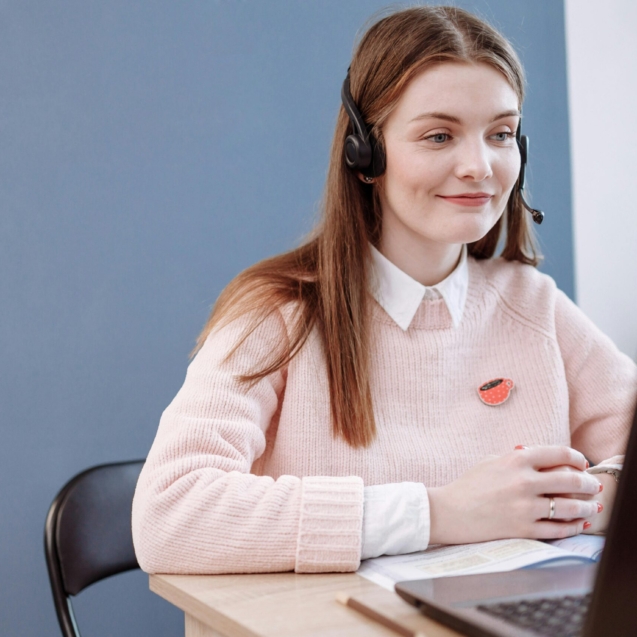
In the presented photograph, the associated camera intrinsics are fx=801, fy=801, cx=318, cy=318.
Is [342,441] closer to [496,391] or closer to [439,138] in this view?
[496,391]

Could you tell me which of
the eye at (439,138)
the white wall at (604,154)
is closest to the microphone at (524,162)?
the eye at (439,138)

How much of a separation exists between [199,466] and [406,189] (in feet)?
1.84

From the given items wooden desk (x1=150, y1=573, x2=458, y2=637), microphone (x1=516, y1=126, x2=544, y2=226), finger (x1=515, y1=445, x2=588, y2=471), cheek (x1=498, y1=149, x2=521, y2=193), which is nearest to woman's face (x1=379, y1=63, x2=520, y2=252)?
cheek (x1=498, y1=149, x2=521, y2=193)

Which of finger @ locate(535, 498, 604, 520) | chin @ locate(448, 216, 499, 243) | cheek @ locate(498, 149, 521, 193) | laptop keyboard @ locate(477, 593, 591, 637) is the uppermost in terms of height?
cheek @ locate(498, 149, 521, 193)

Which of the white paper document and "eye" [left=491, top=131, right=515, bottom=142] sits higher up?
"eye" [left=491, top=131, right=515, bottom=142]

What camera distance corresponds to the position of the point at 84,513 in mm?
1344

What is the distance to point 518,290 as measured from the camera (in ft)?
4.77

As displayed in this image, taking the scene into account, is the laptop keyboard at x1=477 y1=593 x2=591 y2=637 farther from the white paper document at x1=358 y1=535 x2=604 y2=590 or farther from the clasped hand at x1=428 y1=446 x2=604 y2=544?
the clasped hand at x1=428 y1=446 x2=604 y2=544

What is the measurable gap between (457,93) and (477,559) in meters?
0.70

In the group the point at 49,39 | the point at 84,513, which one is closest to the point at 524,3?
the point at 49,39

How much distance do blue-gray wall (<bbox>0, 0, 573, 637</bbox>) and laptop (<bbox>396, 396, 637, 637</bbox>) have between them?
129cm

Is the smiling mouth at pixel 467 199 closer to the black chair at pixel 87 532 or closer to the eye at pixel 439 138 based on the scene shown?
the eye at pixel 439 138

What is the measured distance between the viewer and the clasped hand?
3.01ft

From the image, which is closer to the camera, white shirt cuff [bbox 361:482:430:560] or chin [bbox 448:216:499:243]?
white shirt cuff [bbox 361:482:430:560]
